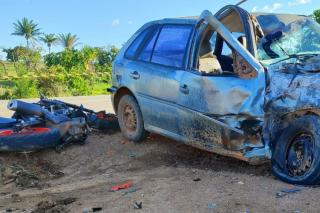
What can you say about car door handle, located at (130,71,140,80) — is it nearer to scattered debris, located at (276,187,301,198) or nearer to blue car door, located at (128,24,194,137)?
blue car door, located at (128,24,194,137)

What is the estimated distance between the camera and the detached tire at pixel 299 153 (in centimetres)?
462

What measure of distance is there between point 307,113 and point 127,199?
1.94 meters

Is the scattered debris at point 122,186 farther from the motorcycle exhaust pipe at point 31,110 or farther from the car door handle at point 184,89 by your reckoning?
the motorcycle exhaust pipe at point 31,110

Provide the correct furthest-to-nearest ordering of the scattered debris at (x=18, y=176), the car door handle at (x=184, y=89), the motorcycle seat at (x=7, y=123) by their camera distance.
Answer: the motorcycle seat at (x=7, y=123) → the scattered debris at (x=18, y=176) → the car door handle at (x=184, y=89)

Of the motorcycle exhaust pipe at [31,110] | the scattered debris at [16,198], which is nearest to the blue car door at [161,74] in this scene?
the motorcycle exhaust pipe at [31,110]

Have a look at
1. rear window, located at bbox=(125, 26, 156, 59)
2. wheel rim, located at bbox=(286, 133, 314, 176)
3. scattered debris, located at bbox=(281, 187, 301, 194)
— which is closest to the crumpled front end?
wheel rim, located at bbox=(286, 133, 314, 176)

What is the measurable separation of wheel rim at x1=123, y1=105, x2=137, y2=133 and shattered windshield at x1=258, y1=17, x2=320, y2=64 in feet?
7.89

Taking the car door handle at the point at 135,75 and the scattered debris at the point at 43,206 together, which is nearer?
the scattered debris at the point at 43,206

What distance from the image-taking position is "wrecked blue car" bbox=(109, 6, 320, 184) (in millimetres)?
4855

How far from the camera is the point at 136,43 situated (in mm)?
7391

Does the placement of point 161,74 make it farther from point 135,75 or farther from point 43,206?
point 43,206

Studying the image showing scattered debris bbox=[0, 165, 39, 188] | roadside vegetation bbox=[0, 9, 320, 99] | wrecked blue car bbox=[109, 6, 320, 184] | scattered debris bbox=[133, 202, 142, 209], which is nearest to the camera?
scattered debris bbox=[133, 202, 142, 209]

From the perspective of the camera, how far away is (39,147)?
7371 mm

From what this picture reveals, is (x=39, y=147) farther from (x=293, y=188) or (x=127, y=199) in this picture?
(x=293, y=188)
